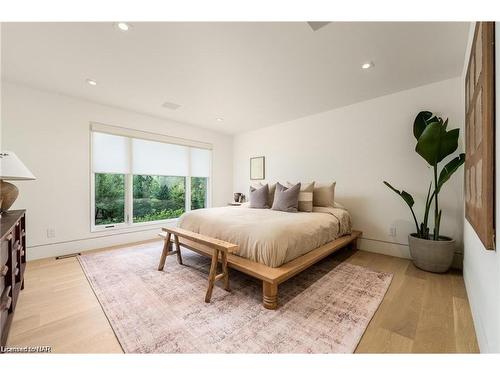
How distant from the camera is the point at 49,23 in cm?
161

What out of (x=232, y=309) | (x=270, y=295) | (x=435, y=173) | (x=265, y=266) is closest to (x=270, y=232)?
(x=265, y=266)

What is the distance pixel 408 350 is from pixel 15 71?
14.6 ft

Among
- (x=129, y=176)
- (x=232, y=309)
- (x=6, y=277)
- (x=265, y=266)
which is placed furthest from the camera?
(x=129, y=176)

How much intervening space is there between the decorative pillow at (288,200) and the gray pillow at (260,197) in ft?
0.87

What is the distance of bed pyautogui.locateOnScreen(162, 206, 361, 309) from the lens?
1.75 m

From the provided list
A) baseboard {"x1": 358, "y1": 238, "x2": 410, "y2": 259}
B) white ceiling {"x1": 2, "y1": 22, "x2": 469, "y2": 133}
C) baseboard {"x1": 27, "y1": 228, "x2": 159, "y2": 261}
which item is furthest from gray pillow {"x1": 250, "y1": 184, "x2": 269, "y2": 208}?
baseboard {"x1": 27, "y1": 228, "x2": 159, "y2": 261}

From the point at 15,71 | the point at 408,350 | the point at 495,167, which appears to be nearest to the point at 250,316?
the point at 408,350

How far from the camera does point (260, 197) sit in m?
3.40

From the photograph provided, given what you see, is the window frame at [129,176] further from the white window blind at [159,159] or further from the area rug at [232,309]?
the area rug at [232,309]

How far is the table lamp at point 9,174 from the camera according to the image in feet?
5.23

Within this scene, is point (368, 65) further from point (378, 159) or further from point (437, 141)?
point (378, 159)

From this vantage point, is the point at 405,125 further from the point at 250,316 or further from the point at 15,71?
the point at 15,71

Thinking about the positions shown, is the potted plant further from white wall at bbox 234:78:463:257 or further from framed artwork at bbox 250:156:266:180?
framed artwork at bbox 250:156:266:180

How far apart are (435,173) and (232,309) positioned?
2.57 meters
